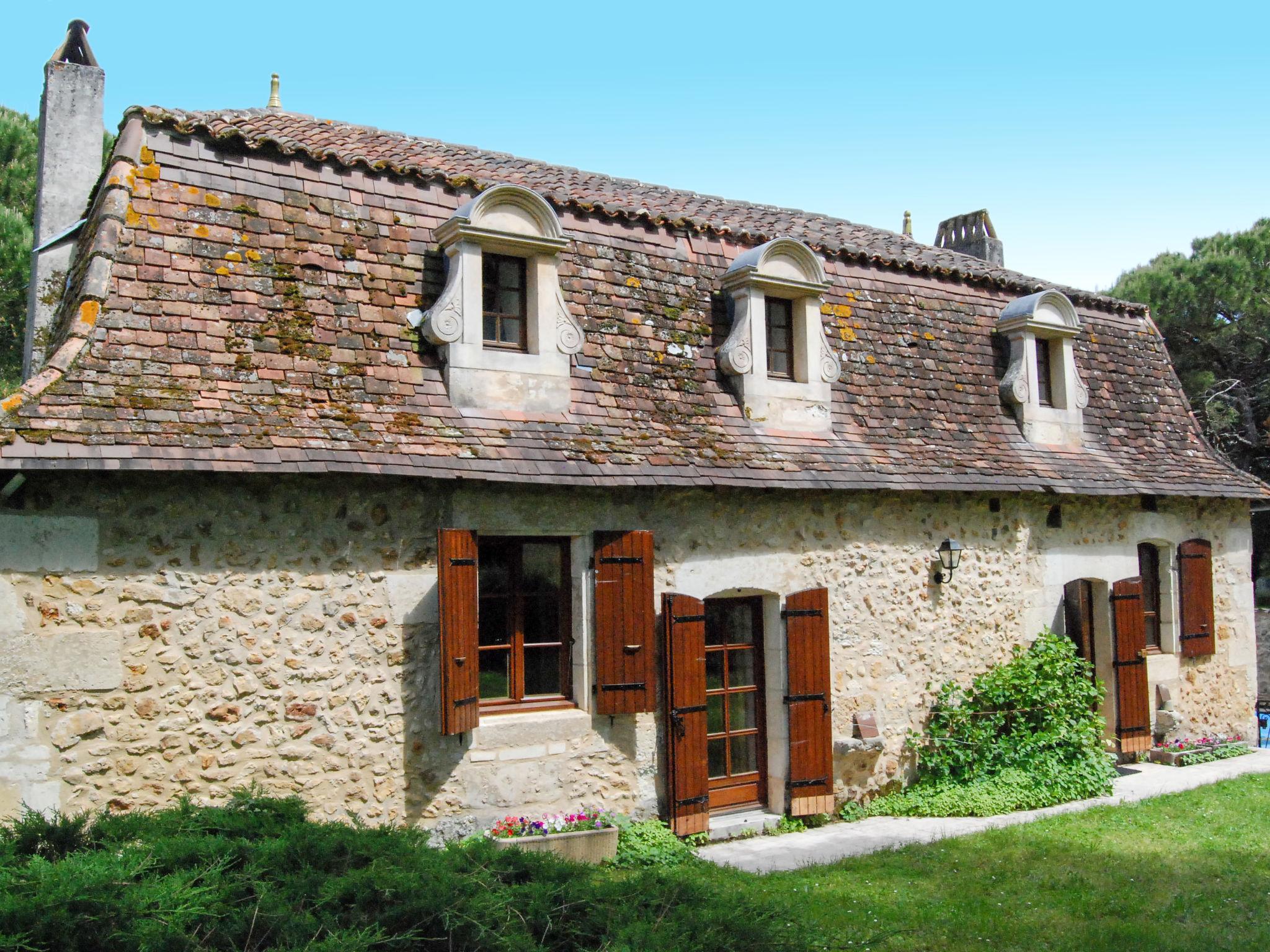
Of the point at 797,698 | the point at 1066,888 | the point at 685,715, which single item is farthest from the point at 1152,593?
the point at 685,715

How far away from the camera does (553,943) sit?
12.6ft

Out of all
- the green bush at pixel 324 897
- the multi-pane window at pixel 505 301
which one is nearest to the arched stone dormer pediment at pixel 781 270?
the multi-pane window at pixel 505 301

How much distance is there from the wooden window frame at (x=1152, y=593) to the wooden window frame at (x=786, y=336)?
5.60 m

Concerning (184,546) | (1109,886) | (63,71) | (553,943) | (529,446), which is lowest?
(1109,886)

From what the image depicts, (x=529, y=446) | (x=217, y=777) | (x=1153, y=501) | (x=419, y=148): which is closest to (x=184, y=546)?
(x=217, y=777)

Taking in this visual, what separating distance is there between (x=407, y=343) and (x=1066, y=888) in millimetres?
6177

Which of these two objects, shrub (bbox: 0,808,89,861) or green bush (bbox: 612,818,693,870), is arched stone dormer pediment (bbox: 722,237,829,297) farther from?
shrub (bbox: 0,808,89,861)

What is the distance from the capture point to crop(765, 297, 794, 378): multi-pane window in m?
10.1

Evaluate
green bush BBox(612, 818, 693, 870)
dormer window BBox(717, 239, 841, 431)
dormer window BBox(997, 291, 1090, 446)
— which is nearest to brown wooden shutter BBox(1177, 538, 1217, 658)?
dormer window BBox(997, 291, 1090, 446)

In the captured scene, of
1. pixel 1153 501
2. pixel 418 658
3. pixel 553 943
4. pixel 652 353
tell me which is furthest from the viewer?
pixel 1153 501

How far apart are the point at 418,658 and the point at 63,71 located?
584 centimetres

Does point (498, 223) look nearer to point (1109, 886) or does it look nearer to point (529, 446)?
point (529, 446)

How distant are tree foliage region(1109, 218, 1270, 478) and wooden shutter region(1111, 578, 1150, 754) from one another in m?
12.5

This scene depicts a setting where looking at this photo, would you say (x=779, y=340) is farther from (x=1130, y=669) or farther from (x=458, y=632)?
(x=1130, y=669)
